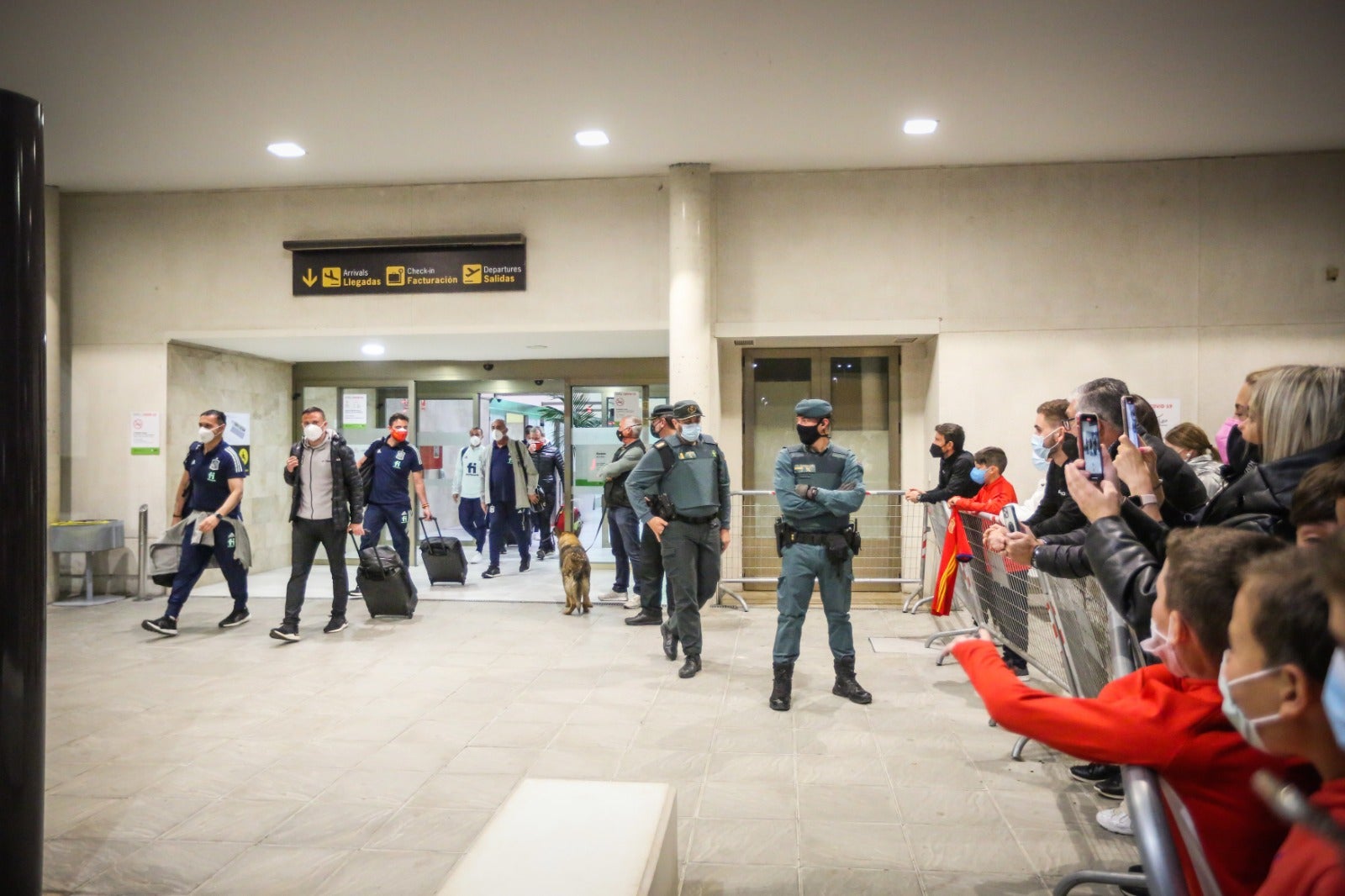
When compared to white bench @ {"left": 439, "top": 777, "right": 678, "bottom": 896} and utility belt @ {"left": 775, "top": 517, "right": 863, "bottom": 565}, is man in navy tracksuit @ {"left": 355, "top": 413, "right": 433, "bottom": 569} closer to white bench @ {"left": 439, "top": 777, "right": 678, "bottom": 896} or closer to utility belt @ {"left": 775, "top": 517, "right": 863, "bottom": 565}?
utility belt @ {"left": 775, "top": 517, "right": 863, "bottom": 565}

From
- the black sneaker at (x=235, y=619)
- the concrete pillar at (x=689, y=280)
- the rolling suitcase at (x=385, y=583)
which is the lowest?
the black sneaker at (x=235, y=619)

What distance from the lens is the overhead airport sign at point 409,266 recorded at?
26.9 feet

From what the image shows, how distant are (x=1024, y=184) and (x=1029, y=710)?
728 centimetres

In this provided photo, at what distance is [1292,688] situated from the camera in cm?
114

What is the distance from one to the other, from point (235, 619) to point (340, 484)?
1717 millimetres

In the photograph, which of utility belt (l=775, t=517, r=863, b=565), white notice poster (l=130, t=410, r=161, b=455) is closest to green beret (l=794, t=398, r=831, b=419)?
utility belt (l=775, t=517, r=863, b=565)

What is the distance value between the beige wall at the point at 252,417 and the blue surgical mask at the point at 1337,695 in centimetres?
961

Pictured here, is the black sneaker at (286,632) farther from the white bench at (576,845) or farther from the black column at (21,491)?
the white bench at (576,845)

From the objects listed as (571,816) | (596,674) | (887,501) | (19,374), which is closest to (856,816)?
(571,816)

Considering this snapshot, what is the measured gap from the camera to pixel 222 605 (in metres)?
8.02

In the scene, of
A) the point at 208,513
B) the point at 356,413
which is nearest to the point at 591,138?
the point at 208,513

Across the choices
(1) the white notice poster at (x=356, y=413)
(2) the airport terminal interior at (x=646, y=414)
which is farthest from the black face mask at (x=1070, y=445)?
(1) the white notice poster at (x=356, y=413)

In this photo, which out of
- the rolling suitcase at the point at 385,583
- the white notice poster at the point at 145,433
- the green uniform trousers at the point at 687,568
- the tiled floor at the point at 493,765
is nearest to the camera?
the tiled floor at the point at 493,765

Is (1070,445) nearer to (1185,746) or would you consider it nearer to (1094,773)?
(1094,773)
